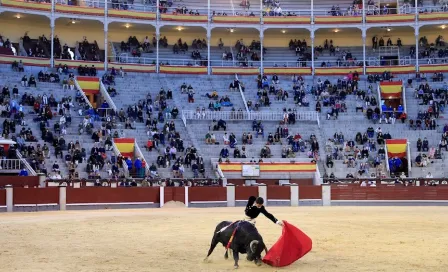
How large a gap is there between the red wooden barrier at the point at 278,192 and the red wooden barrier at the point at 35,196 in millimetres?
8750

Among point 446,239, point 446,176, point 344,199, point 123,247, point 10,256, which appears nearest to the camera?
point 10,256

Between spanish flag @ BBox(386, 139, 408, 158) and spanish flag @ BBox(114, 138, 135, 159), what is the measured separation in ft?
40.0

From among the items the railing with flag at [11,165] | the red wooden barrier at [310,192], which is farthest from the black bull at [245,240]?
the railing with flag at [11,165]

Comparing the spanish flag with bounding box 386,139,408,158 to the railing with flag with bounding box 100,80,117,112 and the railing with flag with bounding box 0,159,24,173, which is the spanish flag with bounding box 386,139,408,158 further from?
the railing with flag with bounding box 0,159,24,173

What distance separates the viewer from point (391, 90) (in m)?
39.7

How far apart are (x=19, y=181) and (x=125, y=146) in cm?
696

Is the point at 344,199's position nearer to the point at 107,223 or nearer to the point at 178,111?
the point at 178,111

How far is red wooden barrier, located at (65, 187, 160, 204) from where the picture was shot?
83.0ft

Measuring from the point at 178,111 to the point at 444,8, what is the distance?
1856cm

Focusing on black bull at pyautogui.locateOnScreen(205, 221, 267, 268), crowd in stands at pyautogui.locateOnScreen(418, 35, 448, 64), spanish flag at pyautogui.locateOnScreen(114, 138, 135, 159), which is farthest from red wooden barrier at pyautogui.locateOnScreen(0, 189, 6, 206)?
crowd in stands at pyautogui.locateOnScreen(418, 35, 448, 64)

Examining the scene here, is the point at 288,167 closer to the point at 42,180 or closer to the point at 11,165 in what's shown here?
the point at 42,180

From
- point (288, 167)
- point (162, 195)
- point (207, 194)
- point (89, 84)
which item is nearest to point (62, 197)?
point (162, 195)

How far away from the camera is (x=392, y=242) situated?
41.9 feet

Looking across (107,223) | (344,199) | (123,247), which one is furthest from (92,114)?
(123,247)
